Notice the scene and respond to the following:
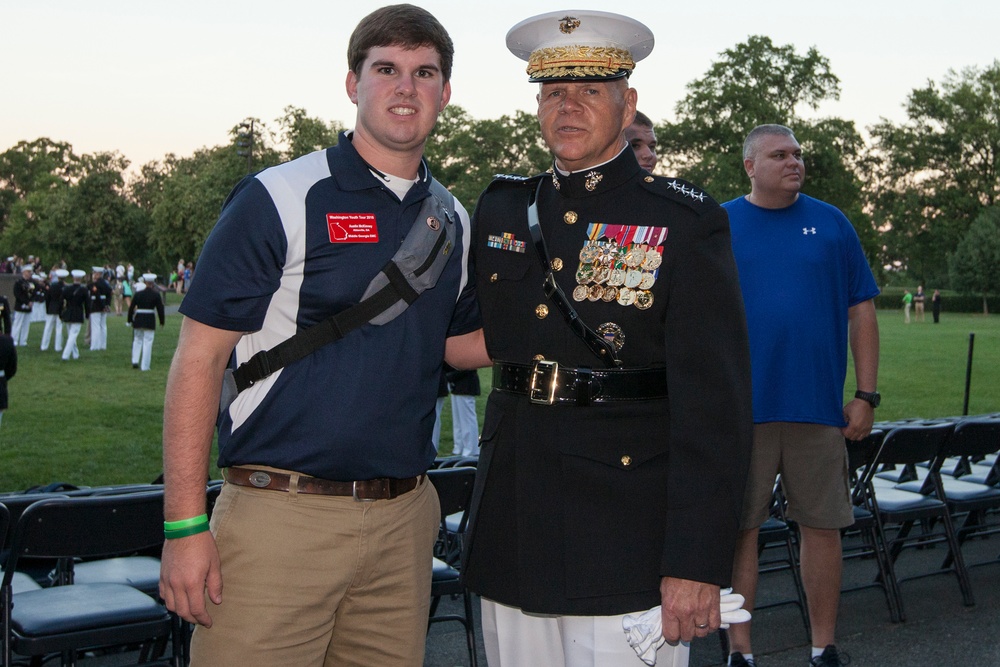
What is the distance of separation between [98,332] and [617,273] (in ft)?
74.4

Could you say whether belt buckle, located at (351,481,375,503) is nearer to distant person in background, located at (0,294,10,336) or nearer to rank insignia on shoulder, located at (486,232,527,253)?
rank insignia on shoulder, located at (486,232,527,253)

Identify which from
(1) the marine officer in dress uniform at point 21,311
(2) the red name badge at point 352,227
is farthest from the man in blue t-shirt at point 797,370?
(1) the marine officer in dress uniform at point 21,311

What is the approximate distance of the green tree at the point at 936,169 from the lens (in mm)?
65062

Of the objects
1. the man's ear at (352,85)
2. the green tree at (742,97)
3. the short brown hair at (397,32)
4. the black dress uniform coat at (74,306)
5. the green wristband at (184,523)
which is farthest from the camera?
the green tree at (742,97)

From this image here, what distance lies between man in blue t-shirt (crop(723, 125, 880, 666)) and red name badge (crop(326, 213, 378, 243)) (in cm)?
223

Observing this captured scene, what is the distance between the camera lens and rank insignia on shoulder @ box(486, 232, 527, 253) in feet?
8.95

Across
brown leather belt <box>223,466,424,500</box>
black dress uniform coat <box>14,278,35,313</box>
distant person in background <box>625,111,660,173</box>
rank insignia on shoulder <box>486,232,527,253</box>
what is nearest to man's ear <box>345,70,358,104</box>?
rank insignia on shoulder <box>486,232,527,253</box>

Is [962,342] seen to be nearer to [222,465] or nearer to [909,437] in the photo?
[909,437]

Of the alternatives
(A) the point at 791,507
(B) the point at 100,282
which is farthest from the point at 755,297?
(B) the point at 100,282

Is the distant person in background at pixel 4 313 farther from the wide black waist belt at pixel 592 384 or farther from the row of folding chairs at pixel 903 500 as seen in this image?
the wide black waist belt at pixel 592 384

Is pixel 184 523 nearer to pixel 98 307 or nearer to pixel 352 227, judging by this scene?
pixel 352 227

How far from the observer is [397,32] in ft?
8.55

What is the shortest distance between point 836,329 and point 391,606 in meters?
2.53

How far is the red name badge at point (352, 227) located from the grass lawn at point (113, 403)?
24.1ft
